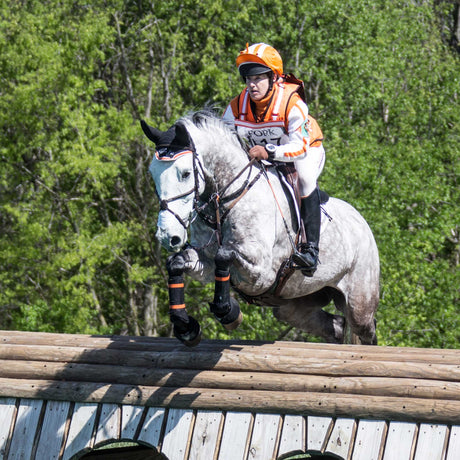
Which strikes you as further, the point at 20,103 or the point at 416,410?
the point at 20,103

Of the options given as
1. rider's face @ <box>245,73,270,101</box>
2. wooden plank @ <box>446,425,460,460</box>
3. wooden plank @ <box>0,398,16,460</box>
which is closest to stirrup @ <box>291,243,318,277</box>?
rider's face @ <box>245,73,270,101</box>

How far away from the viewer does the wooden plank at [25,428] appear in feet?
17.8

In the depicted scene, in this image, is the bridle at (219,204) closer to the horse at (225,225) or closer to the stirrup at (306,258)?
the horse at (225,225)

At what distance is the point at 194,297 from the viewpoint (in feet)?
47.3

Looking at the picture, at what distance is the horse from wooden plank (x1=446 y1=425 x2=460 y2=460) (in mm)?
1471

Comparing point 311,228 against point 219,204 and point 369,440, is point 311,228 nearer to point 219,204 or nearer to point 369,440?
point 219,204

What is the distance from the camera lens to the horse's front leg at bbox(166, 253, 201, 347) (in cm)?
507

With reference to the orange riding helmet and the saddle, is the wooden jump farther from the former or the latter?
the orange riding helmet

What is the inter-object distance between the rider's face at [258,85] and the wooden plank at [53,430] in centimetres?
240

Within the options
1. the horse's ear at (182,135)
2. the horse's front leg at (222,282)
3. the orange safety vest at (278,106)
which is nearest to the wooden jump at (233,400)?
the horse's front leg at (222,282)

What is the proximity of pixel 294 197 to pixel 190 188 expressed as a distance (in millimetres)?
1002

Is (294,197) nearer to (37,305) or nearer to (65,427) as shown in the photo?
(65,427)

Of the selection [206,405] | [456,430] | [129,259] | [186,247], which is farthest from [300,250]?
[129,259]

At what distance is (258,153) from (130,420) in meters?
1.93
